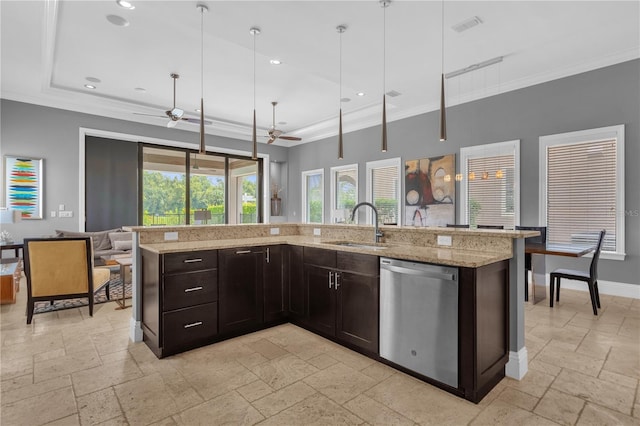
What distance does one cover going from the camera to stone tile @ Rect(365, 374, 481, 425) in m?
1.91

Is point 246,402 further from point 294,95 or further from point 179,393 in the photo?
point 294,95

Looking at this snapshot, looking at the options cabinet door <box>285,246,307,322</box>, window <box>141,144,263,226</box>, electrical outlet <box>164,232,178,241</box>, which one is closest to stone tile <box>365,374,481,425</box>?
cabinet door <box>285,246,307,322</box>

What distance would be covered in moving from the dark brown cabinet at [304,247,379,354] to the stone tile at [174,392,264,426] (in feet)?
3.40

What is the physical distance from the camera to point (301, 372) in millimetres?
2453

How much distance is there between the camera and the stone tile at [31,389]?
6.92 feet

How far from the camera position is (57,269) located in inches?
142

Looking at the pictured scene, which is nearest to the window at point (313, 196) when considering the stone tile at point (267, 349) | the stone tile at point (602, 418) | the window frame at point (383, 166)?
the window frame at point (383, 166)

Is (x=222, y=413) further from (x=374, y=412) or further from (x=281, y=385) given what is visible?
(x=374, y=412)

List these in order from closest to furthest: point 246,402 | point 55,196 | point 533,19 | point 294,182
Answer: point 246,402, point 533,19, point 55,196, point 294,182

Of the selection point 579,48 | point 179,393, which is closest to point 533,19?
point 579,48

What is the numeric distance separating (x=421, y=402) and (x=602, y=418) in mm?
1009

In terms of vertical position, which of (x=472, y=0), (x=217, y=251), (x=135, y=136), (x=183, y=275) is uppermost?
(x=472, y=0)

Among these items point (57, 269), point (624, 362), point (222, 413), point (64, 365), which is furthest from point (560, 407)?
point (57, 269)

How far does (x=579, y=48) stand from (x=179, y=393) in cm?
580
